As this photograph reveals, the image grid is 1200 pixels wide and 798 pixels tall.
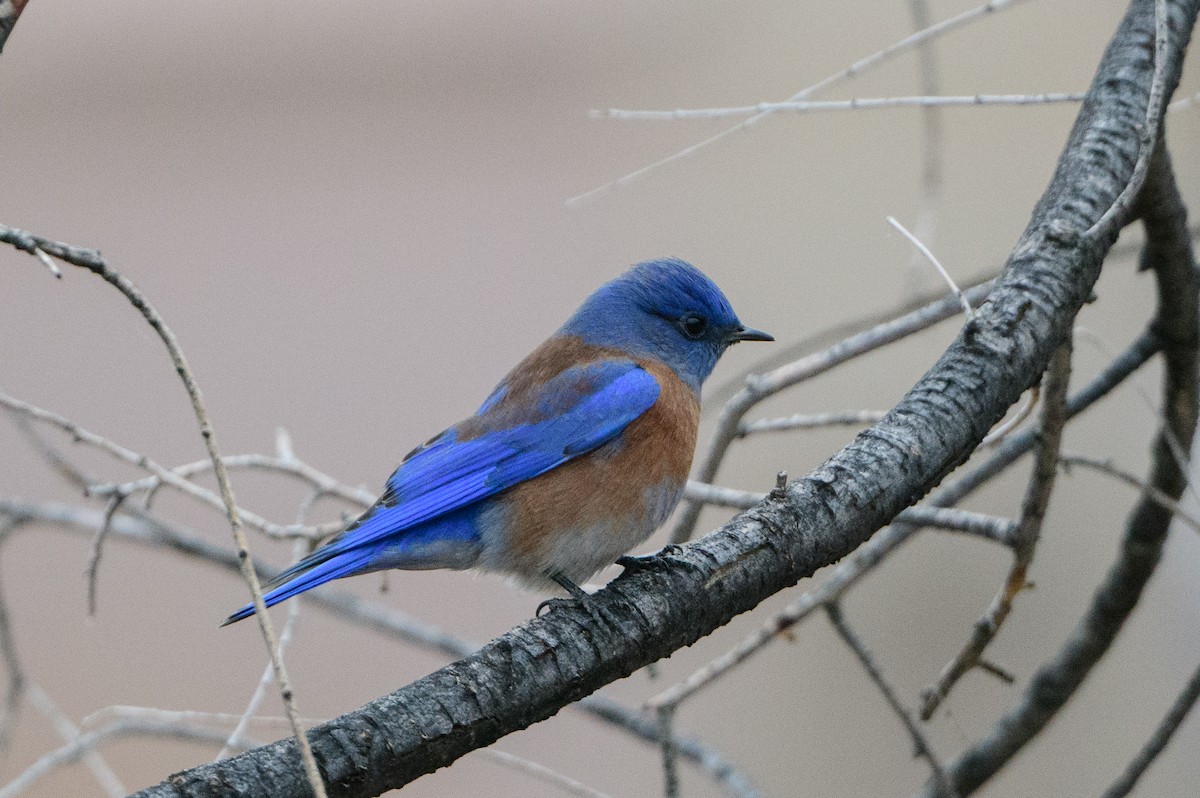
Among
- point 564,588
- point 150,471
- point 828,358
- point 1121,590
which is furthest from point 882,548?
point 150,471

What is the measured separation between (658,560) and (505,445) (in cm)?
75

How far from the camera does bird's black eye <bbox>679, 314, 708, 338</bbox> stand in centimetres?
307

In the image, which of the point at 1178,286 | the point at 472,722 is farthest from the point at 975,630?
the point at 472,722

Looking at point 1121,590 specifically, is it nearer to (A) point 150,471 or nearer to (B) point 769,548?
(B) point 769,548

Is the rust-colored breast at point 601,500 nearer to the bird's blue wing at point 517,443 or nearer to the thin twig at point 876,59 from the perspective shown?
the bird's blue wing at point 517,443

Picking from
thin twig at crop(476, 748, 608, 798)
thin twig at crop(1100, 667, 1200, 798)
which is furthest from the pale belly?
thin twig at crop(1100, 667, 1200, 798)

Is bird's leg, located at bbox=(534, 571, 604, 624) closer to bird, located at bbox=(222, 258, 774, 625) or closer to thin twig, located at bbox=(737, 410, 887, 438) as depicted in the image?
bird, located at bbox=(222, 258, 774, 625)

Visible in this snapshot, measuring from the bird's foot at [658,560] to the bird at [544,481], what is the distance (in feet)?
0.21

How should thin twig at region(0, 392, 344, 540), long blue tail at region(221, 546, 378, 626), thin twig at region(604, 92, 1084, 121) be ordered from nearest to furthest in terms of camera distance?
thin twig at region(0, 392, 344, 540) < thin twig at region(604, 92, 1084, 121) < long blue tail at region(221, 546, 378, 626)

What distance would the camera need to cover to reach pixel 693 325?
121 inches

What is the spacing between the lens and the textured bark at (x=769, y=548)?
136 cm

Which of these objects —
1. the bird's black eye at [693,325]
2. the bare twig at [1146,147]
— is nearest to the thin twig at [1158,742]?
the bare twig at [1146,147]

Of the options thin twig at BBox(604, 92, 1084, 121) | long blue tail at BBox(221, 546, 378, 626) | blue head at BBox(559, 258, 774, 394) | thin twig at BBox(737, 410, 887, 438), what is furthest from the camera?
blue head at BBox(559, 258, 774, 394)

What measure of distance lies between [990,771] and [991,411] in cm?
104
